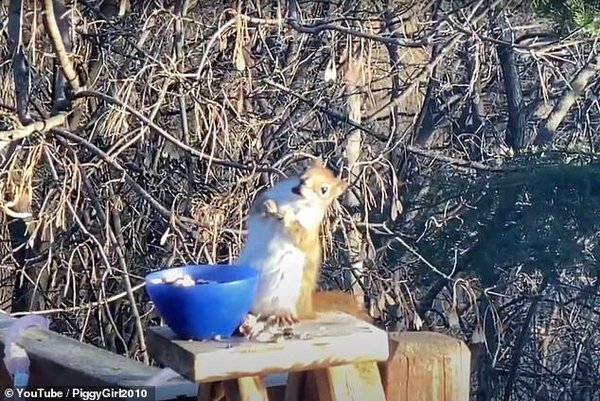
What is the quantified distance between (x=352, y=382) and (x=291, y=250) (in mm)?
216

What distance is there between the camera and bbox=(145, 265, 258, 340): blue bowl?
1434 millimetres

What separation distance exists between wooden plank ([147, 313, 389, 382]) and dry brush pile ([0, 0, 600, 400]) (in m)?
1.30

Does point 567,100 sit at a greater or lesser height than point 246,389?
greater

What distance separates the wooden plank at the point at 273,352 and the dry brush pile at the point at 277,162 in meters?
1.30

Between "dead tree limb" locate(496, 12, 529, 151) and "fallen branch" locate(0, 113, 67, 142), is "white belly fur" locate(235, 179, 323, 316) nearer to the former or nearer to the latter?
"fallen branch" locate(0, 113, 67, 142)

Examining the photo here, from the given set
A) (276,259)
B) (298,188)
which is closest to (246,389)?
(276,259)

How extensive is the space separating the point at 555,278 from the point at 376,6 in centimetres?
107

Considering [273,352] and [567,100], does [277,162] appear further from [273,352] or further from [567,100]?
[273,352]

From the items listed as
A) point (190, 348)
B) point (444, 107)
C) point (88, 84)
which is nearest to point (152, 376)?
point (190, 348)

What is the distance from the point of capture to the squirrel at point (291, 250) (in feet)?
5.08

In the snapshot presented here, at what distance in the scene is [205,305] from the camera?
143 cm

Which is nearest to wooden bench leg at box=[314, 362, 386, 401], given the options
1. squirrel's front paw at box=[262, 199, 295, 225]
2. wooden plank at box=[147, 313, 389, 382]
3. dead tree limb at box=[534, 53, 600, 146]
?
wooden plank at box=[147, 313, 389, 382]

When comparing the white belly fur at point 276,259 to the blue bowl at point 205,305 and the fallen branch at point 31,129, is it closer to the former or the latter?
the blue bowl at point 205,305

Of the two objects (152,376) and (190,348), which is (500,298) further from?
(190,348)
